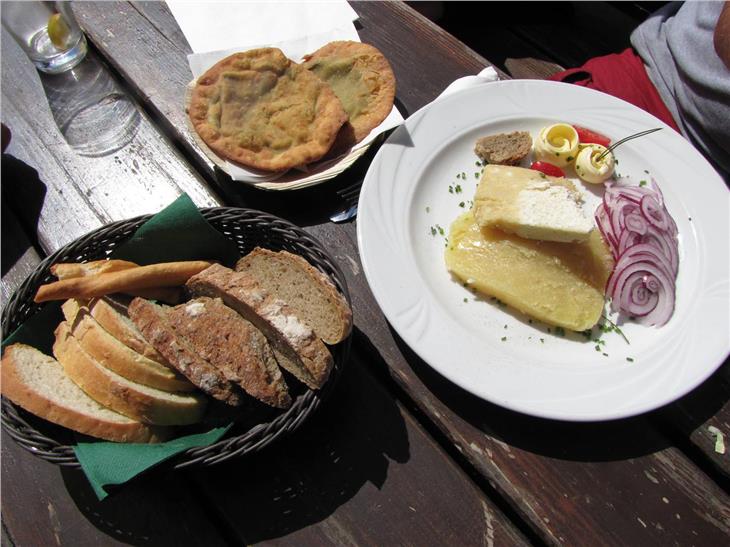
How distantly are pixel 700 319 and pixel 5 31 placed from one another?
8.69 feet

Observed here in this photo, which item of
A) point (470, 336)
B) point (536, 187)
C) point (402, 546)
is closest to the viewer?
point (402, 546)

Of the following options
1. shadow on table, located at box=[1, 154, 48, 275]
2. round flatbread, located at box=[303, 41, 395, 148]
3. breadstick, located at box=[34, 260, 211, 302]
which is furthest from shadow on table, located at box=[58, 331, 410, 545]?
round flatbread, located at box=[303, 41, 395, 148]

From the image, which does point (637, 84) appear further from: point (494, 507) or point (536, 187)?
point (494, 507)

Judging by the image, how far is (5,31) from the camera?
6.60ft

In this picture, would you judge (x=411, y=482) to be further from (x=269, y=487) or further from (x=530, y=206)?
(x=530, y=206)

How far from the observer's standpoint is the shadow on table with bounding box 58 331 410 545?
Answer: 46.3 inches

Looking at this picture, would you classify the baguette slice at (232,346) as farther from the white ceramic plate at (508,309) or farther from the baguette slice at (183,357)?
the white ceramic plate at (508,309)

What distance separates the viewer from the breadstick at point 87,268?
3.80 ft

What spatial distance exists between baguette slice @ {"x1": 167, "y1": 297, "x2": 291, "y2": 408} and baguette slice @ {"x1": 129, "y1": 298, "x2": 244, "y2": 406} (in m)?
0.02

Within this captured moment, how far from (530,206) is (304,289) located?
0.71 meters

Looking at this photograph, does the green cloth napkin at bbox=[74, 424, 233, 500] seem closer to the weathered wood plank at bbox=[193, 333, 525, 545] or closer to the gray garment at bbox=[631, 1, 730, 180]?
the weathered wood plank at bbox=[193, 333, 525, 545]

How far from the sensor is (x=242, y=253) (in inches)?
55.4

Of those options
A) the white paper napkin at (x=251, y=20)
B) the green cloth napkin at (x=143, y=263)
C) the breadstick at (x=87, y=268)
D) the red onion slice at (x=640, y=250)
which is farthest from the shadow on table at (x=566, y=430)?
the white paper napkin at (x=251, y=20)

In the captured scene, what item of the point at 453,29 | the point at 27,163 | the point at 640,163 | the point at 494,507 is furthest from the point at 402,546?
the point at 453,29
